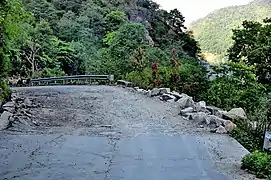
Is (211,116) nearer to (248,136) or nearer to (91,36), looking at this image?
(248,136)

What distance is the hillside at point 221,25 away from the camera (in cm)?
3494

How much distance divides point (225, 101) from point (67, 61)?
1880cm

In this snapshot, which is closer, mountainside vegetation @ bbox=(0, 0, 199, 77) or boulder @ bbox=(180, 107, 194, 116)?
boulder @ bbox=(180, 107, 194, 116)

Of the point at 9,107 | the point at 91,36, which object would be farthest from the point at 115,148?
the point at 91,36

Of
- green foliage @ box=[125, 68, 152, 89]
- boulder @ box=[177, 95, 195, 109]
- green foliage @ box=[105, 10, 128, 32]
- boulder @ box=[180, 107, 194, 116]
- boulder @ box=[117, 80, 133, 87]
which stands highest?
green foliage @ box=[105, 10, 128, 32]

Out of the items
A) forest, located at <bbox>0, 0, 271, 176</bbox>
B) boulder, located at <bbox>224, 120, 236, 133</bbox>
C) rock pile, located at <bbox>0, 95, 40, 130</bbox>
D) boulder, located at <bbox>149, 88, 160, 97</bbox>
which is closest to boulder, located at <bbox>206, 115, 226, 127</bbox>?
boulder, located at <bbox>224, 120, 236, 133</bbox>

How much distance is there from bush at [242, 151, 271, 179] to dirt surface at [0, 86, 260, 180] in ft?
0.49

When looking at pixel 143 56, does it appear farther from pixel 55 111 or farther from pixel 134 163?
pixel 134 163

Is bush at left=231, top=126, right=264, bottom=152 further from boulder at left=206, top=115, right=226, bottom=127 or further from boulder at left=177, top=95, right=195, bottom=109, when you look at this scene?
boulder at left=177, top=95, right=195, bottom=109

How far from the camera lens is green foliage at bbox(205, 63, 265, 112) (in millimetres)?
12047

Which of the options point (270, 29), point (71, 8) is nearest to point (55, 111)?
point (270, 29)

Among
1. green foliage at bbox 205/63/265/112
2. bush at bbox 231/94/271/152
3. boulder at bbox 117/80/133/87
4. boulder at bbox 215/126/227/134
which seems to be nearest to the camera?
bush at bbox 231/94/271/152

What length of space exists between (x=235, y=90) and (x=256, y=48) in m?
8.11

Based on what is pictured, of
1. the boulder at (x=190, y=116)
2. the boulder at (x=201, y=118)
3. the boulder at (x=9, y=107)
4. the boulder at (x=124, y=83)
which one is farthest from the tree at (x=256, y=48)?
the boulder at (x=9, y=107)
